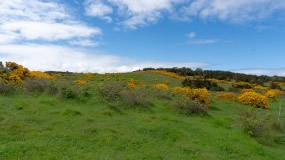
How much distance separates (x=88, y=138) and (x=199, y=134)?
5.06m

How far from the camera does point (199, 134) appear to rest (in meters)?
14.4

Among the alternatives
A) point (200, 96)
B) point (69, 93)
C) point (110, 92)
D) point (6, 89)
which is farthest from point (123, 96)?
point (6, 89)

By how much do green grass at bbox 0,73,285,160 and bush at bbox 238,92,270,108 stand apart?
10994 millimetres

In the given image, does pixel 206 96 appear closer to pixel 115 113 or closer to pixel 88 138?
pixel 115 113

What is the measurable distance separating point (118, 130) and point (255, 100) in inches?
725

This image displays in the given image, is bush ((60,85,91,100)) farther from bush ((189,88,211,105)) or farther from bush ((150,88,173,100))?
bush ((189,88,211,105))

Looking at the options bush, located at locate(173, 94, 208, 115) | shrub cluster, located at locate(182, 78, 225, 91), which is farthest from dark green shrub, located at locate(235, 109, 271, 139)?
shrub cluster, located at locate(182, 78, 225, 91)

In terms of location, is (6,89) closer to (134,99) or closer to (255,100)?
(134,99)

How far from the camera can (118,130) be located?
43.1 ft

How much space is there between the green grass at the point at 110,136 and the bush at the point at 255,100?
11.0m

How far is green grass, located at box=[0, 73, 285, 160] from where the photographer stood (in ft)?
34.7

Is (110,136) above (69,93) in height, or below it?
below

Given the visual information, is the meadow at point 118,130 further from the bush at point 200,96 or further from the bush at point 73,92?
the bush at point 200,96

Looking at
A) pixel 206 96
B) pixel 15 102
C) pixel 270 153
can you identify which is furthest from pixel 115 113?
pixel 206 96
